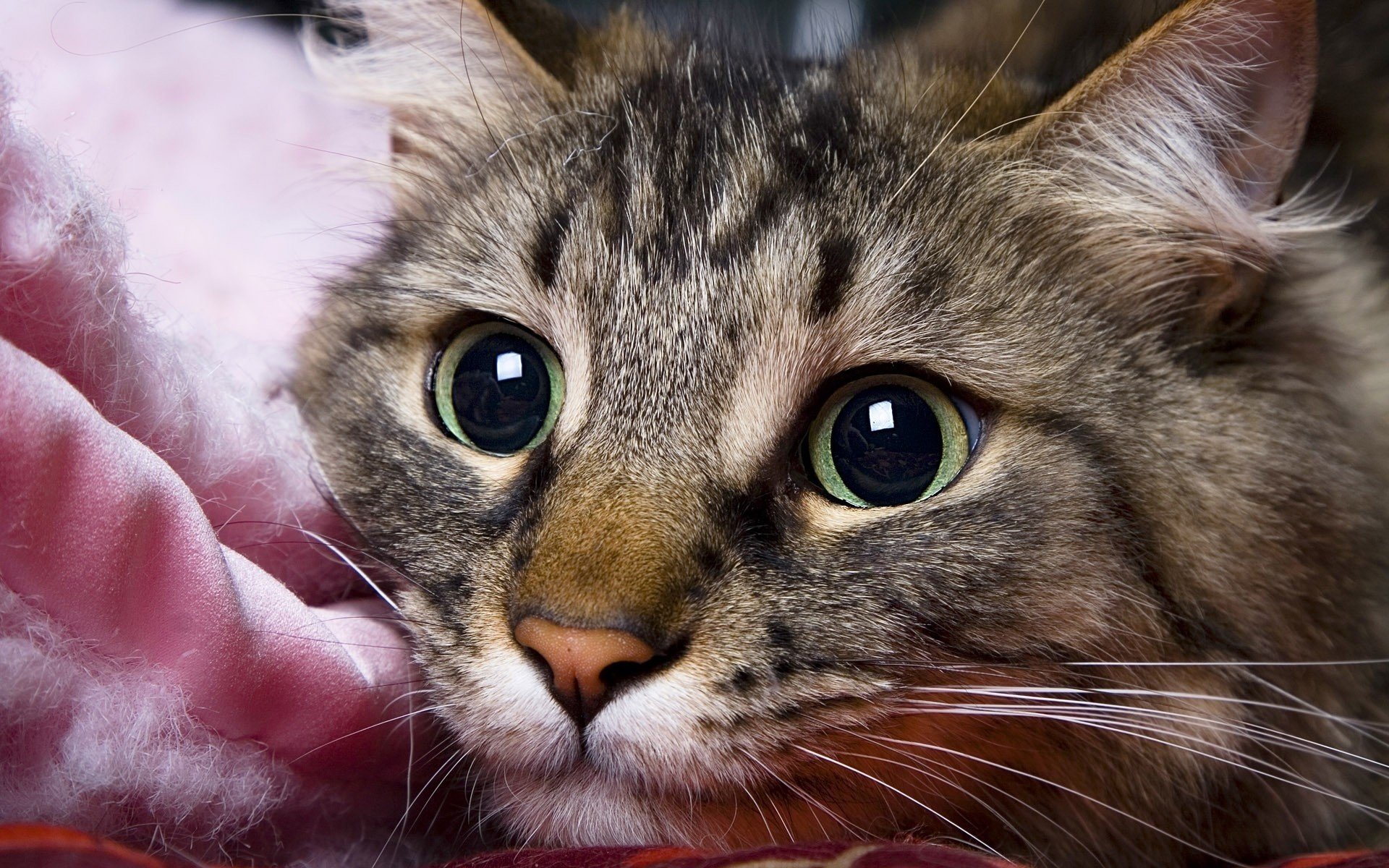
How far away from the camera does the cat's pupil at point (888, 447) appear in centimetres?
96

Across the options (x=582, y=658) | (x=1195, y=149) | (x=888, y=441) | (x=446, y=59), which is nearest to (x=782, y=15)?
(x=446, y=59)

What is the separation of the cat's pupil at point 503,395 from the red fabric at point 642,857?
39 centimetres

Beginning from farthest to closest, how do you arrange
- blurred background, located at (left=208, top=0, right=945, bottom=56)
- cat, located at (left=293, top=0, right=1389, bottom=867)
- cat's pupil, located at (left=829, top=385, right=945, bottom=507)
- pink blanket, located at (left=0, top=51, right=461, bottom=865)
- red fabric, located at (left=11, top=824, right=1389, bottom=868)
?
blurred background, located at (left=208, top=0, right=945, bottom=56) < cat's pupil, located at (left=829, top=385, right=945, bottom=507) < cat, located at (left=293, top=0, right=1389, bottom=867) < pink blanket, located at (left=0, top=51, right=461, bottom=865) < red fabric, located at (left=11, top=824, right=1389, bottom=868)

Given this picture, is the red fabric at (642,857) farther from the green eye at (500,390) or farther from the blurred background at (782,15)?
the blurred background at (782,15)

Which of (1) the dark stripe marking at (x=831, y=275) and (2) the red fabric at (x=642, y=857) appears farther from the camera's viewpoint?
(1) the dark stripe marking at (x=831, y=275)

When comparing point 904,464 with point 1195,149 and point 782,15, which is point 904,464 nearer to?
point 1195,149

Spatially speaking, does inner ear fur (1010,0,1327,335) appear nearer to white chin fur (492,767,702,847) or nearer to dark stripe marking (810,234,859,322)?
dark stripe marking (810,234,859,322)

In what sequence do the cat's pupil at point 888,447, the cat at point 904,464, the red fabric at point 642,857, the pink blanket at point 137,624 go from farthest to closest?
the cat's pupil at point 888,447
the cat at point 904,464
the pink blanket at point 137,624
the red fabric at point 642,857

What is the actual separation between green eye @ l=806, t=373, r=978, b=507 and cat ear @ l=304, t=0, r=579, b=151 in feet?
1.67

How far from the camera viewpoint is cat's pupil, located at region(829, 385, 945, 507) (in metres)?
0.96

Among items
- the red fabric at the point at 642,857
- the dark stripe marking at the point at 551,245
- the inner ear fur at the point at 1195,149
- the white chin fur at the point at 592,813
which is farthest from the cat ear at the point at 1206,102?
the white chin fur at the point at 592,813

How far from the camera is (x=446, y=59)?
128 centimetres

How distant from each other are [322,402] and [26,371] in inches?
18.5

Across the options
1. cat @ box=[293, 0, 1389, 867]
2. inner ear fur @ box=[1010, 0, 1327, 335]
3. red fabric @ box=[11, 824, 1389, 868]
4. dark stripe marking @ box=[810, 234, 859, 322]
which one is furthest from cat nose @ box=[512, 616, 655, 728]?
inner ear fur @ box=[1010, 0, 1327, 335]
